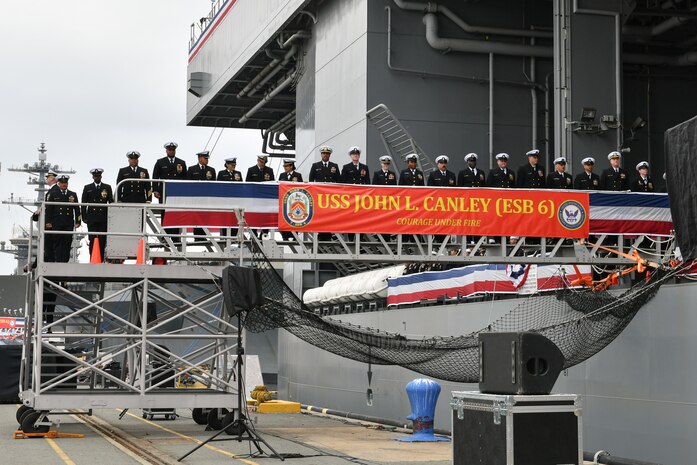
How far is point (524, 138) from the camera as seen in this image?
97.6ft

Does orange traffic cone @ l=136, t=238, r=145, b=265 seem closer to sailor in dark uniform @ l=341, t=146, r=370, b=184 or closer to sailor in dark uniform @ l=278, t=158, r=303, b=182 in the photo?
sailor in dark uniform @ l=278, t=158, r=303, b=182

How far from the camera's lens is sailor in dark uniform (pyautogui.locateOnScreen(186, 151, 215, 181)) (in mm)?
21625

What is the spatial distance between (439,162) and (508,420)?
1146cm

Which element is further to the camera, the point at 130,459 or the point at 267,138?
the point at 267,138

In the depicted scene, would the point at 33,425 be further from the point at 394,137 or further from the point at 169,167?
the point at 394,137

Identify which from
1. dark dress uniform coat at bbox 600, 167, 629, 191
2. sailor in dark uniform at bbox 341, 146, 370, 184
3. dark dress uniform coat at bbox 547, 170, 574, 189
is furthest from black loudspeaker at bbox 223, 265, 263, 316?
dark dress uniform coat at bbox 600, 167, 629, 191

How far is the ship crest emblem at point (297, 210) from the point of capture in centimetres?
1802

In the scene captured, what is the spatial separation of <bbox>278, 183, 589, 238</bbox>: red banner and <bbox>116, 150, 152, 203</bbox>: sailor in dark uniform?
3898 millimetres

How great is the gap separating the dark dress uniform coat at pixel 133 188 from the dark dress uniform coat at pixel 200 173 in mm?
900

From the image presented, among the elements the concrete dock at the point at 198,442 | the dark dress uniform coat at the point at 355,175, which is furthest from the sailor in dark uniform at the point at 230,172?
the concrete dock at the point at 198,442

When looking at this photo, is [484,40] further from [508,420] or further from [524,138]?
[508,420]

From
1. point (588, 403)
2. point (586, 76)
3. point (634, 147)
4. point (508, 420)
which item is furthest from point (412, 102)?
point (508, 420)

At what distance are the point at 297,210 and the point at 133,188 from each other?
4.30m

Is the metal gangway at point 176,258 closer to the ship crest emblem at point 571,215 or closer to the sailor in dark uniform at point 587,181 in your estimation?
the ship crest emblem at point 571,215
